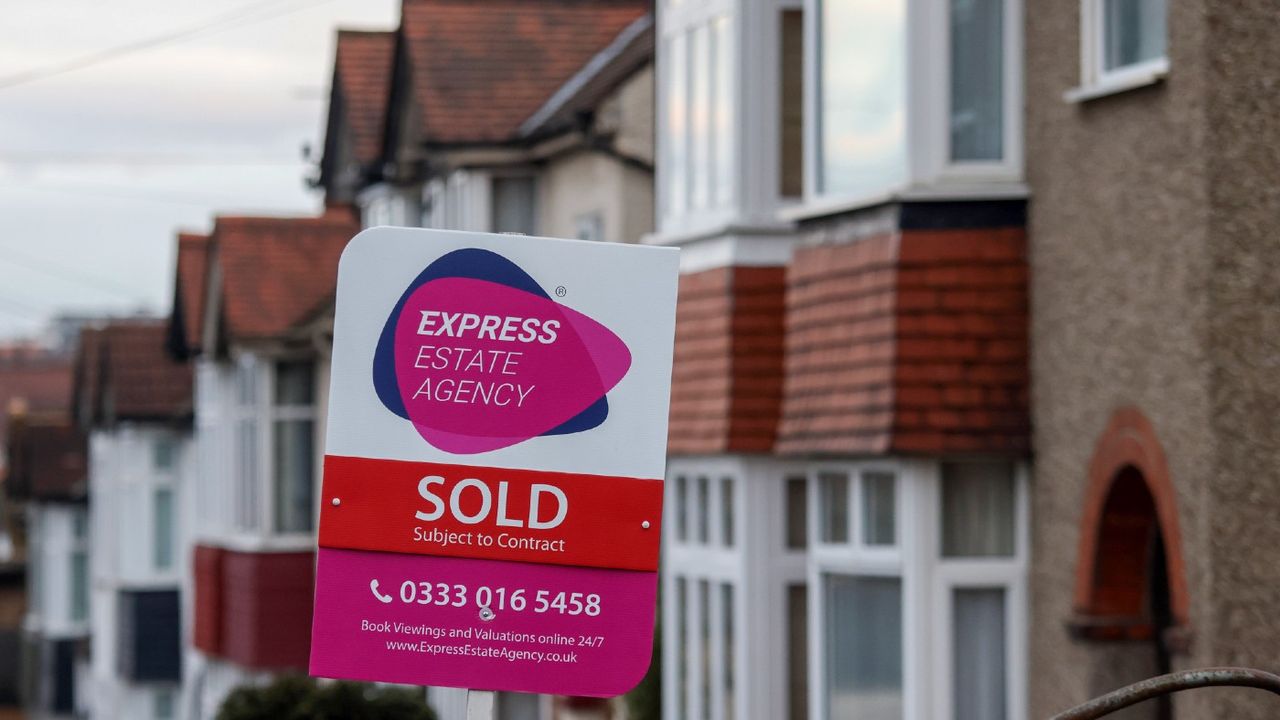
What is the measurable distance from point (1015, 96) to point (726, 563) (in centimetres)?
377

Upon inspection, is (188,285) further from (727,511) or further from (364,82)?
(727,511)

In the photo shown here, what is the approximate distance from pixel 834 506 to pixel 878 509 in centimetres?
49

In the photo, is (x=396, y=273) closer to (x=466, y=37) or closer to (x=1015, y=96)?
(x=1015, y=96)

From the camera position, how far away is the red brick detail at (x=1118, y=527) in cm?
1021

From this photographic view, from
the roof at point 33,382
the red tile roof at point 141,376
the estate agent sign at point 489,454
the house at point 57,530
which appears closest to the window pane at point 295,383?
the red tile roof at point 141,376

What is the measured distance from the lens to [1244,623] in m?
9.12

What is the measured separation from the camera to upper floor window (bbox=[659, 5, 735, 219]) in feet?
46.6

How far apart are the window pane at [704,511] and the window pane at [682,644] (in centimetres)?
40

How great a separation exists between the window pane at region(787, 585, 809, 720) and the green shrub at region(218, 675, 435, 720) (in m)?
6.73

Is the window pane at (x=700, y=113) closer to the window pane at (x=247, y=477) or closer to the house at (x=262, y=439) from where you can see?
the house at (x=262, y=439)

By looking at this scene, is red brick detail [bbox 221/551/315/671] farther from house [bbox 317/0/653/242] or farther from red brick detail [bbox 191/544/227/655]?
house [bbox 317/0/653/242]

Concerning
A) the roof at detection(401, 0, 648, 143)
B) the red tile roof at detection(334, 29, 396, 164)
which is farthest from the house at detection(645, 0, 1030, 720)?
the red tile roof at detection(334, 29, 396, 164)

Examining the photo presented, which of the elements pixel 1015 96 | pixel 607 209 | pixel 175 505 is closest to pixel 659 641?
pixel 607 209

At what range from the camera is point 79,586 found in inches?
2136
